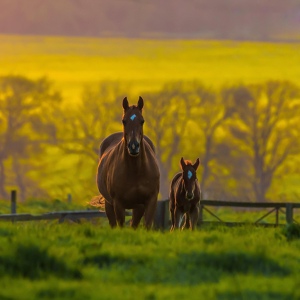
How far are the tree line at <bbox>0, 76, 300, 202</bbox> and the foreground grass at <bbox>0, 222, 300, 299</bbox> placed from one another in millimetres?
67896

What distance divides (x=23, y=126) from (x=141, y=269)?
7480 centimetres

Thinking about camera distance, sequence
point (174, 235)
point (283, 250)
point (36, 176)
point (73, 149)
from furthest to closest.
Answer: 1. point (36, 176)
2. point (73, 149)
3. point (174, 235)
4. point (283, 250)

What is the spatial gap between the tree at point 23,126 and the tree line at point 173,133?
0.09 m

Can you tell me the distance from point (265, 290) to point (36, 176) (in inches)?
3179

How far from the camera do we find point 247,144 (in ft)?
279

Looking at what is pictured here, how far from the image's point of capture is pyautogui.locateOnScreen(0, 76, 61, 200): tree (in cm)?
8425

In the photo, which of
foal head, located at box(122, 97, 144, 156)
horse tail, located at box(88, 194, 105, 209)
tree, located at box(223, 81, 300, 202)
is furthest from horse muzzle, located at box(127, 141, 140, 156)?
tree, located at box(223, 81, 300, 202)

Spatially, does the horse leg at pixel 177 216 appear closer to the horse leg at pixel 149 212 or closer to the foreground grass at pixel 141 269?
the horse leg at pixel 149 212

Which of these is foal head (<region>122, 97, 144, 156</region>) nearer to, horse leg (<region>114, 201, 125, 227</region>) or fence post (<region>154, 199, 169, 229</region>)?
horse leg (<region>114, 201, 125, 227</region>)

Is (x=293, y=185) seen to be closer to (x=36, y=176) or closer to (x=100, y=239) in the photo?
(x=36, y=176)

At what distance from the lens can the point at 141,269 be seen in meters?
11.2

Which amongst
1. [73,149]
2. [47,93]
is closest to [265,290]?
[73,149]

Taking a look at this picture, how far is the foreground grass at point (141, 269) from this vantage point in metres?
9.68

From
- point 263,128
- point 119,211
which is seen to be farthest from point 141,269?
point 263,128
